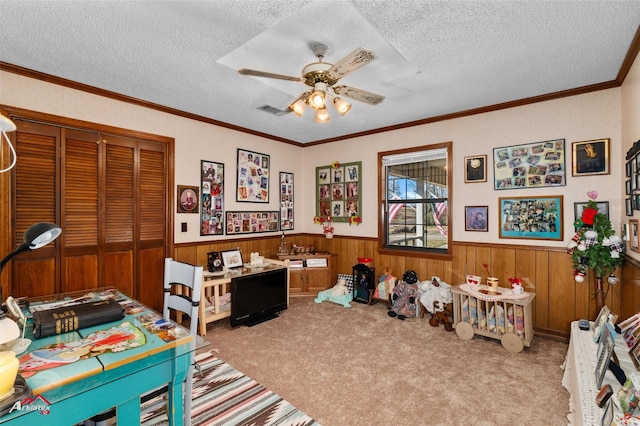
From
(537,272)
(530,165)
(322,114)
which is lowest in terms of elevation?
(537,272)

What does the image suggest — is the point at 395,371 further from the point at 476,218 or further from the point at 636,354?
the point at 476,218

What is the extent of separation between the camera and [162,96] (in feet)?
10.4

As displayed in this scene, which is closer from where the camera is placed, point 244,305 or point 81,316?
point 81,316

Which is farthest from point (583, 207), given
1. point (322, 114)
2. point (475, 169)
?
point (322, 114)

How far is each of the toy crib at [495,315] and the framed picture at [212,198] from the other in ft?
10.1

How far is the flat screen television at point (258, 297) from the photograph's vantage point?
3432 millimetres

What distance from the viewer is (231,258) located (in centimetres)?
394

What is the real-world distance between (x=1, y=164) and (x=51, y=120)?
1.80ft

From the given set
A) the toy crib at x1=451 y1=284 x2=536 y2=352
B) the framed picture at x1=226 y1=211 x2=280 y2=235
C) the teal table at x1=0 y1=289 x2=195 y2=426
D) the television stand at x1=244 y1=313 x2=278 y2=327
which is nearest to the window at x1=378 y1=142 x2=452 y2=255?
the toy crib at x1=451 y1=284 x2=536 y2=352

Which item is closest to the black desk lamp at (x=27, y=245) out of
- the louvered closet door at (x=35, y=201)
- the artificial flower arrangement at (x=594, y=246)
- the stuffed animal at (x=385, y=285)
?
the louvered closet door at (x=35, y=201)

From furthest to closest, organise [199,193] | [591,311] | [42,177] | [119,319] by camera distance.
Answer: [199,193] < [591,311] < [42,177] < [119,319]

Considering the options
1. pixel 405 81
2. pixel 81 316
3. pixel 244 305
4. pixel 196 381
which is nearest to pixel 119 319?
pixel 81 316

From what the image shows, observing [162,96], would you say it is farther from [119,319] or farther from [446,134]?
[446,134]

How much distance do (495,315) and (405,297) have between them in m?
1.03
